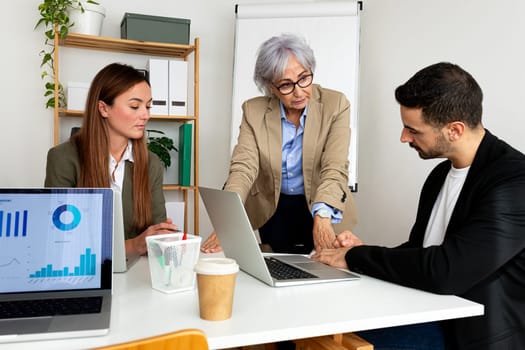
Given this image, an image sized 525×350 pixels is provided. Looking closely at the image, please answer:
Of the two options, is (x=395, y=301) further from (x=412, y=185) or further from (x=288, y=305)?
(x=412, y=185)

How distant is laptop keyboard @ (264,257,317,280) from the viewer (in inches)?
47.4

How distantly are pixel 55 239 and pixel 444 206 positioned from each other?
3.47 ft

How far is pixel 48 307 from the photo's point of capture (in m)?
0.93

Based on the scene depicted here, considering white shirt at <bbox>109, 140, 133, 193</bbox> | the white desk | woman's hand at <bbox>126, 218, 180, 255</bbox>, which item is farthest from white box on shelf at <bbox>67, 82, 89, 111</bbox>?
the white desk

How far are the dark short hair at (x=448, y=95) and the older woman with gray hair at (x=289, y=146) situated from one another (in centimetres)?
53

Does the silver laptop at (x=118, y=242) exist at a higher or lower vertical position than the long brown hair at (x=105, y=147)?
lower

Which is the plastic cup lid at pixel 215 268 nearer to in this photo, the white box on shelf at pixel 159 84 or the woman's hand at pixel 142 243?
the woman's hand at pixel 142 243

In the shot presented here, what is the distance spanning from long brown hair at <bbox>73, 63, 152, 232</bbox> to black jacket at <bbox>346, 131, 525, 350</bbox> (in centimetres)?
88

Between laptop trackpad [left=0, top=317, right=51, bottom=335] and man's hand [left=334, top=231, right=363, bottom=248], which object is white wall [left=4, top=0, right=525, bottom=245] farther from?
laptop trackpad [left=0, top=317, right=51, bottom=335]

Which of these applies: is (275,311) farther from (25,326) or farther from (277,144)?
(277,144)

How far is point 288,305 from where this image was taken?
1.00 metres

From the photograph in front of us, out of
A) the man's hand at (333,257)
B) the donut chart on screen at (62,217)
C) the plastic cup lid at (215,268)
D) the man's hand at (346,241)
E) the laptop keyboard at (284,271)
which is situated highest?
the donut chart on screen at (62,217)

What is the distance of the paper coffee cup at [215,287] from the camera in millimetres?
880

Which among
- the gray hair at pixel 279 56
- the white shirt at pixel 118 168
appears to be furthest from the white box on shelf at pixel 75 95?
the gray hair at pixel 279 56
